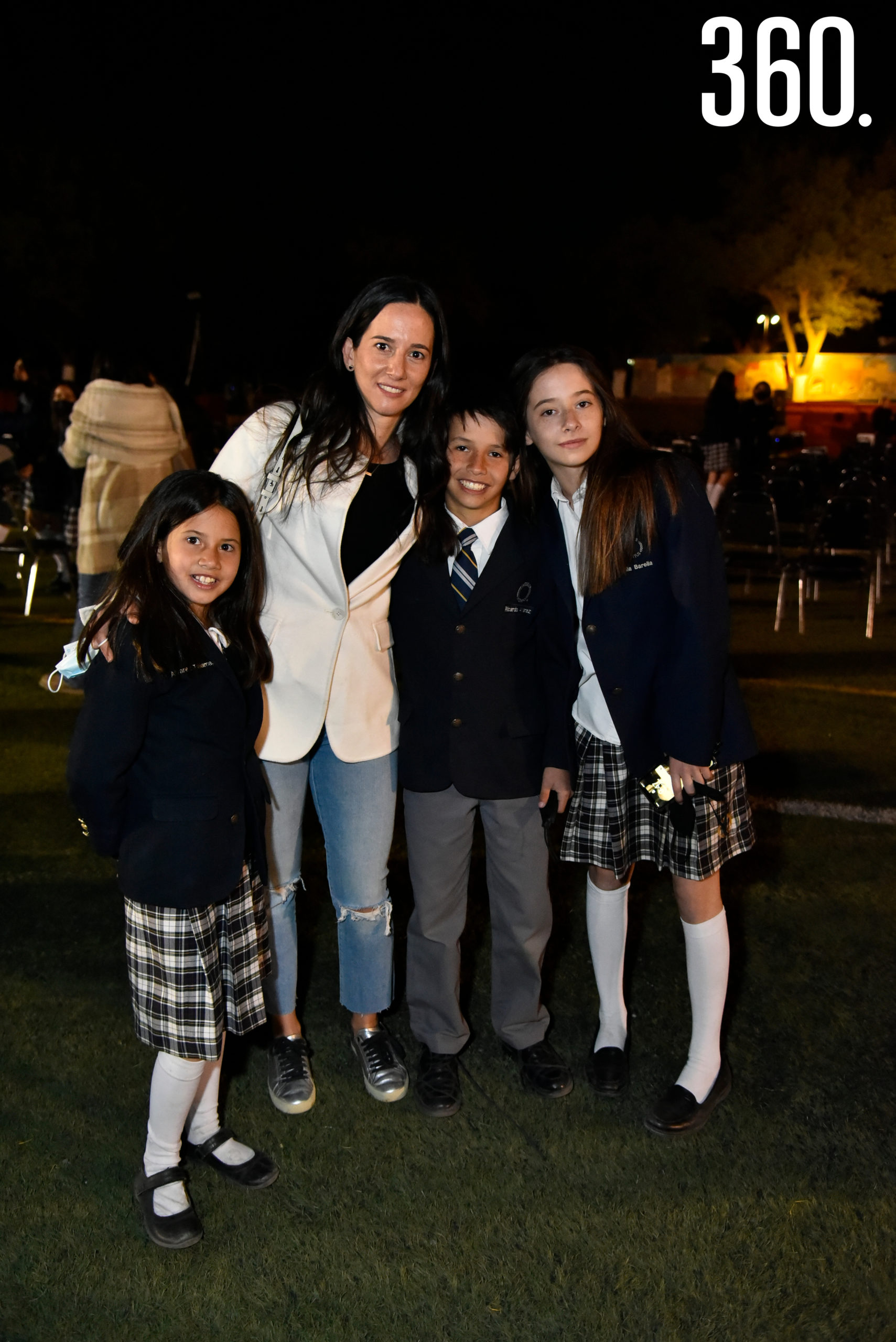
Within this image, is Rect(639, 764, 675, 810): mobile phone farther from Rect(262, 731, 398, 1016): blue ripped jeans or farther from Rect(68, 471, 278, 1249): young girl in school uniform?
Rect(68, 471, 278, 1249): young girl in school uniform

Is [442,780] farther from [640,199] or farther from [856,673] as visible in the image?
[640,199]

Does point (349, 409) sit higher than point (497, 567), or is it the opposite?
point (349, 409)

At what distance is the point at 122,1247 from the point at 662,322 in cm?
4117

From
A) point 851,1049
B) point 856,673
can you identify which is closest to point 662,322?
point 856,673

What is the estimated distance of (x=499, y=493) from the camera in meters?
2.80

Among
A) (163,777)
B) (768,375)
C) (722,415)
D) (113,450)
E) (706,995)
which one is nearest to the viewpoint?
(163,777)

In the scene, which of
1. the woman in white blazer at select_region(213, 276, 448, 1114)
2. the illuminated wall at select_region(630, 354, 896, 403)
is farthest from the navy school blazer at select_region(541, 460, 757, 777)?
the illuminated wall at select_region(630, 354, 896, 403)

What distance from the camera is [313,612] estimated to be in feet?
8.93

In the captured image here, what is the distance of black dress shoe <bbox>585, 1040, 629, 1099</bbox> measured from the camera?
299cm

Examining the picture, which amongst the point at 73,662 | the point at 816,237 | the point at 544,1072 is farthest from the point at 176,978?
the point at 816,237

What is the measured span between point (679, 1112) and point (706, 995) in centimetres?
29

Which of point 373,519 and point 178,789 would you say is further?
point 373,519

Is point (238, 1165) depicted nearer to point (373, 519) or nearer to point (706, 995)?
point (706, 995)

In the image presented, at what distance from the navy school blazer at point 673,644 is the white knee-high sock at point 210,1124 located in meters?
1.24
